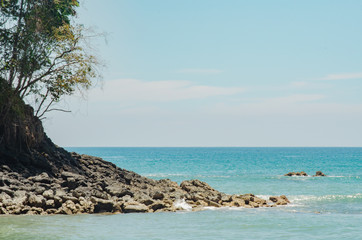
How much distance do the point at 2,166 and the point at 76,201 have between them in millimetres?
5920

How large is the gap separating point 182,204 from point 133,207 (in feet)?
11.7

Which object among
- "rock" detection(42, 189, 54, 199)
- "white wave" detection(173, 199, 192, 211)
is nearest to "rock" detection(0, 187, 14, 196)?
"rock" detection(42, 189, 54, 199)

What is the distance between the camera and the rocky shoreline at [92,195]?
955 inches

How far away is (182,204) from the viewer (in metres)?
28.2

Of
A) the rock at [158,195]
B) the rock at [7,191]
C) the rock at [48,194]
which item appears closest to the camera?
the rock at [7,191]

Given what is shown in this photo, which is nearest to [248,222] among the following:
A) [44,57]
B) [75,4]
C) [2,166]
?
[2,166]

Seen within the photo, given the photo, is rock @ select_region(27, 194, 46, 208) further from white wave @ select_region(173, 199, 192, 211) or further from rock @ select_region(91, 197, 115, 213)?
white wave @ select_region(173, 199, 192, 211)

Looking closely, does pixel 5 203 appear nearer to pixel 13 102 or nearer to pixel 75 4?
pixel 13 102

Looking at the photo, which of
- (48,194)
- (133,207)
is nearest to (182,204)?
(133,207)

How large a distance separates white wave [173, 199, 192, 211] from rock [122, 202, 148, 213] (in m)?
2.34

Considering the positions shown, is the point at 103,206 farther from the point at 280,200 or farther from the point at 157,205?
the point at 280,200

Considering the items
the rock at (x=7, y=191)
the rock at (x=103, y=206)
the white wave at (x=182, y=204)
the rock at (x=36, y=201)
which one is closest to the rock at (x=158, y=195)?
the white wave at (x=182, y=204)

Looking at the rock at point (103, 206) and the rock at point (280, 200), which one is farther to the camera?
the rock at point (280, 200)

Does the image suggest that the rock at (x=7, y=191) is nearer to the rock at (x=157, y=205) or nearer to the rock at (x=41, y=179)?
the rock at (x=41, y=179)
